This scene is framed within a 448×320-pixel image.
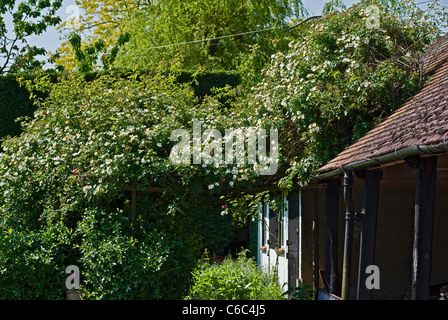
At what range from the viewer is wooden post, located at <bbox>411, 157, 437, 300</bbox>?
5.34 m

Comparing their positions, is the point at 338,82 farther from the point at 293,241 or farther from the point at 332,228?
the point at 293,241

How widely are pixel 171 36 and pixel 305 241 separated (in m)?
15.8

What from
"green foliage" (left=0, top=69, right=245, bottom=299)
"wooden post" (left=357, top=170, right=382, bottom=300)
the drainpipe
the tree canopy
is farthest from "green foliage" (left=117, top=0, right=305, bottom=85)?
"wooden post" (left=357, top=170, right=382, bottom=300)

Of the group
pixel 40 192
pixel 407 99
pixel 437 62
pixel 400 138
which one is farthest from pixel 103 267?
pixel 437 62

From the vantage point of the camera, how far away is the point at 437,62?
949cm

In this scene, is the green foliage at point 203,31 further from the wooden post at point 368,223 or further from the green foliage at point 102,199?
the wooden post at point 368,223

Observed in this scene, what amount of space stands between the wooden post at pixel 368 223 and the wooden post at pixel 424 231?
152 cm

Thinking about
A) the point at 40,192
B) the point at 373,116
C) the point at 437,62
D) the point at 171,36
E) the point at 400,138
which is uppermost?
the point at 171,36

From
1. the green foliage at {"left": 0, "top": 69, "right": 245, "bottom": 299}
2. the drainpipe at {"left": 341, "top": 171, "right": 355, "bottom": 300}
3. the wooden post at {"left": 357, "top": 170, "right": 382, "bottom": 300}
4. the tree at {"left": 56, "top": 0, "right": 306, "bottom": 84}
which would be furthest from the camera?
the tree at {"left": 56, "top": 0, "right": 306, "bottom": 84}

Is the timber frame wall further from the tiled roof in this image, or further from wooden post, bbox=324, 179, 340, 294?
the tiled roof

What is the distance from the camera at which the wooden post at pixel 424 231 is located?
5.34 m

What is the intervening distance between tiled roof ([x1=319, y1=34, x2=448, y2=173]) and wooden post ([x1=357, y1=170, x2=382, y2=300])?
329mm
